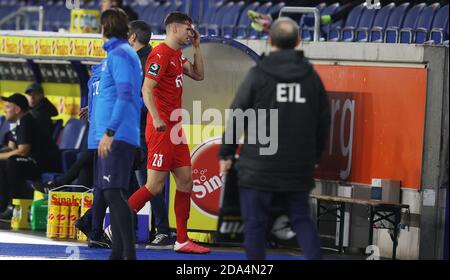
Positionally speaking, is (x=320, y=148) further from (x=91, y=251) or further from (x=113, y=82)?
(x=91, y=251)

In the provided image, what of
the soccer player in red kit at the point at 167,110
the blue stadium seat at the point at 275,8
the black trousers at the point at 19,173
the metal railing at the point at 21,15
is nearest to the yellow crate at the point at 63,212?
→ the black trousers at the point at 19,173

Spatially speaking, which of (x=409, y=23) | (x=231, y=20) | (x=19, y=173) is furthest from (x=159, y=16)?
(x=19, y=173)

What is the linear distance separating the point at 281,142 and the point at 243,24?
449 inches

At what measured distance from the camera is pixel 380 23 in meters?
15.8

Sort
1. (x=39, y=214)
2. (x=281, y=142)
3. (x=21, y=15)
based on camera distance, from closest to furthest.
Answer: (x=281, y=142) → (x=39, y=214) → (x=21, y=15)

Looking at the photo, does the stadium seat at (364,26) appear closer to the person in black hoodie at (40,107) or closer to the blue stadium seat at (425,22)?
the blue stadium seat at (425,22)

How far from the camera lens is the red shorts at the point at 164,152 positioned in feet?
32.8

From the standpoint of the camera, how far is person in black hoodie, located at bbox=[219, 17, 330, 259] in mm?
7309

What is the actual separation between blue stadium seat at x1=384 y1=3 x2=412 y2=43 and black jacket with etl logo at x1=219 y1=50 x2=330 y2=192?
7.59 meters

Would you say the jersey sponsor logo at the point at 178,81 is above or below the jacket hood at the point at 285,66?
below

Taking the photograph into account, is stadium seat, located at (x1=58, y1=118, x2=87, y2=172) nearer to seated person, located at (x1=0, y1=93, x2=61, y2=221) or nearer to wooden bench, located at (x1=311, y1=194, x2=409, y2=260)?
seated person, located at (x1=0, y1=93, x2=61, y2=221)

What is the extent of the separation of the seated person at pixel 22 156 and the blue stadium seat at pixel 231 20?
206 inches

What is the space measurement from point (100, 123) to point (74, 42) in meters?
5.30

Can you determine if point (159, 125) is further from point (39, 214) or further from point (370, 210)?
point (39, 214)
